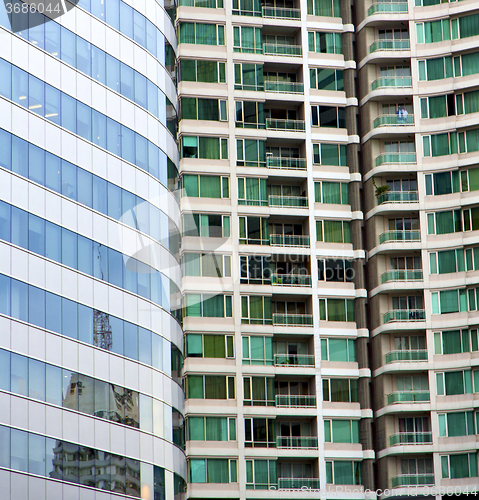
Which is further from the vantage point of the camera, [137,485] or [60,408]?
[137,485]

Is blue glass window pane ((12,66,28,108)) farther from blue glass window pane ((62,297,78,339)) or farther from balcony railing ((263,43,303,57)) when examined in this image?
balcony railing ((263,43,303,57))

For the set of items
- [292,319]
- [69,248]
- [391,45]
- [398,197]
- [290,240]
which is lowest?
[69,248]

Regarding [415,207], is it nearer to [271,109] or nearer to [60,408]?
[271,109]

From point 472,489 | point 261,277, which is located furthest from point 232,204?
point 472,489

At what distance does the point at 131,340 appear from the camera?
54.1m

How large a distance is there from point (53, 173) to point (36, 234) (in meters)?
3.65

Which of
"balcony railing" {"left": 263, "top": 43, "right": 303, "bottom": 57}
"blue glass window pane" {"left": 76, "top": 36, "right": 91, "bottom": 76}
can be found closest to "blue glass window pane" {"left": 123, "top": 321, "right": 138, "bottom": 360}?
"blue glass window pane" {"left": 76, "top": 36, "right": 91, "bottom": 76}

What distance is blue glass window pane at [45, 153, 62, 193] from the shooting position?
50625mm

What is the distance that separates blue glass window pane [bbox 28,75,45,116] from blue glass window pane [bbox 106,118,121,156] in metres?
4.93

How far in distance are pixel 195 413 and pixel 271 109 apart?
25.4 metres

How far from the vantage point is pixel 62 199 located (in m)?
51.2

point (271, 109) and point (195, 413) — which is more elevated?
point (271, 109)

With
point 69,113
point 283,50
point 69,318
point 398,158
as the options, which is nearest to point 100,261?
point 69,318

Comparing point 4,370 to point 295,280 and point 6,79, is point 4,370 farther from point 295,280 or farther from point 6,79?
point 295,280
